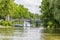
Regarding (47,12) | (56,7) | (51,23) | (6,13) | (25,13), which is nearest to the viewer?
(56,7)

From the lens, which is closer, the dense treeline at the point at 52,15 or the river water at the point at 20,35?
the river water at the point at 20,35

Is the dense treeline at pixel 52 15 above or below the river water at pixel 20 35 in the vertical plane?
above

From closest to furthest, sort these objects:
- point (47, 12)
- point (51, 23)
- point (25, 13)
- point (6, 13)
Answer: point (51, 23) → point (47, 12) → point (6, 13) → point (25, 13)

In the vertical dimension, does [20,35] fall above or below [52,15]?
below

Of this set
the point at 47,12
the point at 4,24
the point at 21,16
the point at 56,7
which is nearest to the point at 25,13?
the point at 21,16

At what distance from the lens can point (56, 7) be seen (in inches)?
1474

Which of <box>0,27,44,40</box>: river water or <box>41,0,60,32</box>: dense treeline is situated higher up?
<box>41,0,60,32</box>: dense treeline

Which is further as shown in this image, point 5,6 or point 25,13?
point 25,13

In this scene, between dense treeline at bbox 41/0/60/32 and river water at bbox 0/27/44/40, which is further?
Result: dense treeline at bbox 41/0/60/32

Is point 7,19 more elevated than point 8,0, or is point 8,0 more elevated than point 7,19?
point 8,0

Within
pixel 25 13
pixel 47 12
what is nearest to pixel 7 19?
pixel 47 12

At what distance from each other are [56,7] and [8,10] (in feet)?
138

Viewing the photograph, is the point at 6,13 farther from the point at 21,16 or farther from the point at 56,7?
the point at 56,7

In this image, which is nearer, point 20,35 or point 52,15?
point 20,35
